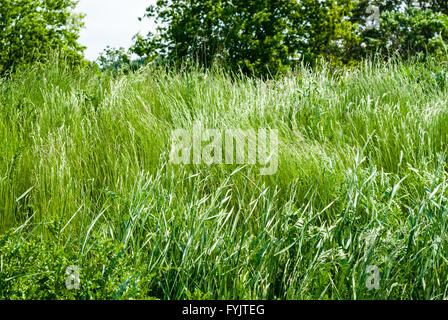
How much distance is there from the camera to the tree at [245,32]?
7.41 meters

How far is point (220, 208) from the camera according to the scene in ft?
7.56

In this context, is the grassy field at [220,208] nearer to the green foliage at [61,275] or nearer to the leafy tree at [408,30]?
the green foliage at [61,275]

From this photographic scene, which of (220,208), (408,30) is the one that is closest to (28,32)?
(220,208)

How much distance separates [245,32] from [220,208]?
6108 millimetres

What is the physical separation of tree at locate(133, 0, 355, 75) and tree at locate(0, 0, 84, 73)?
1399mm

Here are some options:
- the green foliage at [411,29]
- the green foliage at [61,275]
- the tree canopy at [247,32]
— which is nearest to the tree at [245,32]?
the tree canopy at [247,32]

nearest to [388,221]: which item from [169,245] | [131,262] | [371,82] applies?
[169,245]

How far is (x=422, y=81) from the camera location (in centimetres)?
439

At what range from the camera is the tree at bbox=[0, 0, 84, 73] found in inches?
277

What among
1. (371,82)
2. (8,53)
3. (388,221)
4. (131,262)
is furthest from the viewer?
(8,53)

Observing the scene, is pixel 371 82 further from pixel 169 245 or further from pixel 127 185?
pixel 169 245

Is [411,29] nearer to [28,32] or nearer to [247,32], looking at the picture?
[247,32]

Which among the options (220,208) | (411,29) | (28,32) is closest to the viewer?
(220,208)
